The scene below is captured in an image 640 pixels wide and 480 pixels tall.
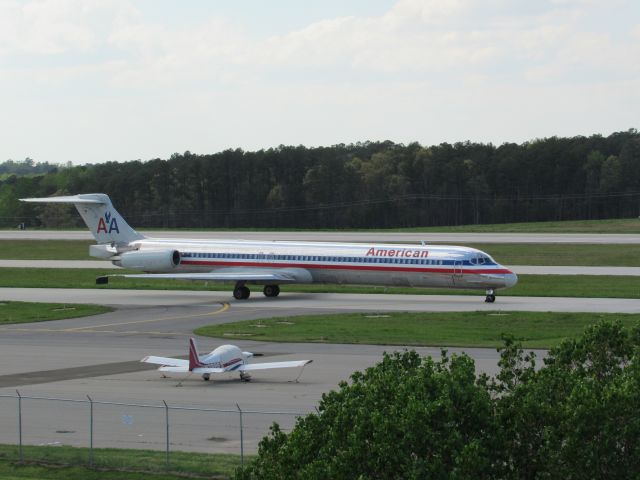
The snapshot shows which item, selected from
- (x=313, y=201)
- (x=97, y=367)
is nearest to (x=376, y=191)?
(x=313, y=201)

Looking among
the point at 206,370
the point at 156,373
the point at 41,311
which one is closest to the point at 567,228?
the point at 41,311

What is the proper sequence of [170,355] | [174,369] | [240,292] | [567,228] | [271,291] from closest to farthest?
[174,369] → [170,355] → [240,292] → [271,291] → [567,228]

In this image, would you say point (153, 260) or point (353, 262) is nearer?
point (353, 262)

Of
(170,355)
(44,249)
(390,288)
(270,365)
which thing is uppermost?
(44,249)

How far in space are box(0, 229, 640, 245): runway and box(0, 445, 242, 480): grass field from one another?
7578 cm

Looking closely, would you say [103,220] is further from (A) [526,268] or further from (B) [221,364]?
(B) [221,364]

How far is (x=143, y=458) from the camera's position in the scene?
24.1 metres

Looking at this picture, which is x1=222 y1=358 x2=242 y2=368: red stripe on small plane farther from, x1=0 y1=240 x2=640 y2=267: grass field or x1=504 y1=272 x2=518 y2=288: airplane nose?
x1=0 y1=240 x2=640 y2=267: grass field

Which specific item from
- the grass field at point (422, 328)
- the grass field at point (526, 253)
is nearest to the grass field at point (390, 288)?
the grass field at point (422, 328)

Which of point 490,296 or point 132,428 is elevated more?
point 490,296

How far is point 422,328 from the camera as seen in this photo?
148 feet

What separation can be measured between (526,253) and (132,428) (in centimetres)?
6768

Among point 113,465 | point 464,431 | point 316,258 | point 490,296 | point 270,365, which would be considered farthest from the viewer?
point 316,258

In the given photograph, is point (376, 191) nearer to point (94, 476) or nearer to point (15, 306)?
point (15, 306)
